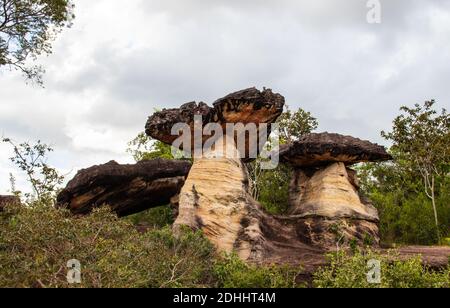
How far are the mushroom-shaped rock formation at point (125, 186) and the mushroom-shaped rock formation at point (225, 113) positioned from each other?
1910mm

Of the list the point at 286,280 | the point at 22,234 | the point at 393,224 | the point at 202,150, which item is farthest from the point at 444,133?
the point at 22,234

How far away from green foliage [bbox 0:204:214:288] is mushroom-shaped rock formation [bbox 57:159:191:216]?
3.69 metres

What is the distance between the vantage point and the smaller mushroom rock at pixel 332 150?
52.1ft

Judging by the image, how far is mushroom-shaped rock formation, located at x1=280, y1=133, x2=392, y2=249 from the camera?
15.1m

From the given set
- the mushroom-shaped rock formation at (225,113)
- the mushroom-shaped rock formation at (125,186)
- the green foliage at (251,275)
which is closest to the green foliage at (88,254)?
the green foliage at (251,275)

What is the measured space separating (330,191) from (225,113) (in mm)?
4395

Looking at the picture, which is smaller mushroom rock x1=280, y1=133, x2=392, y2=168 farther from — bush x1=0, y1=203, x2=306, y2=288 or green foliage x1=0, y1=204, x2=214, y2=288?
Result: green foliage x1=0, y1=204, x2=214, y2=288

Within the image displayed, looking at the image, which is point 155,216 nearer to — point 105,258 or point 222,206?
point 222,206

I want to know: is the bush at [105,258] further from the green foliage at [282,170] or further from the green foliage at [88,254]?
the green foliage at [282,170]

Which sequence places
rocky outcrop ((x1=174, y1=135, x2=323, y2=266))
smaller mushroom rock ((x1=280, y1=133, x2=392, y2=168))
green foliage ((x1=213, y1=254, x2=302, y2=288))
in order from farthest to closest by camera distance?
smaller mushroom rock ((x1=280, y1=133, x2=392, y2=168)) < rocky outcrop ((x1=174, y1=135, x2=323, y2=266)) < green foliage ((x1=213, y1=254, x2=302, y2=288))

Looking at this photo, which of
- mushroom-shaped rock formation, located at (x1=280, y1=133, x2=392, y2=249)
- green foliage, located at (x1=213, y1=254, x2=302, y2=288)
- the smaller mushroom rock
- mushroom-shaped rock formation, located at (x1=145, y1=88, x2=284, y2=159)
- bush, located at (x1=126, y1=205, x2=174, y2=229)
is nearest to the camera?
green foliage, located at (x1=213, y1=254, x2=302, y2=288)

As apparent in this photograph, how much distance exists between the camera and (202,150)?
48.2 ft

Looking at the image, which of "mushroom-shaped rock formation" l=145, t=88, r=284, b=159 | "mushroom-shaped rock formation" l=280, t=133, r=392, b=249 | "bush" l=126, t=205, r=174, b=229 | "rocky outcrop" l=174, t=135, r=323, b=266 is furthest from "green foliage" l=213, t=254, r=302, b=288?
"bush" l=126, t=205, r=174, b=229
